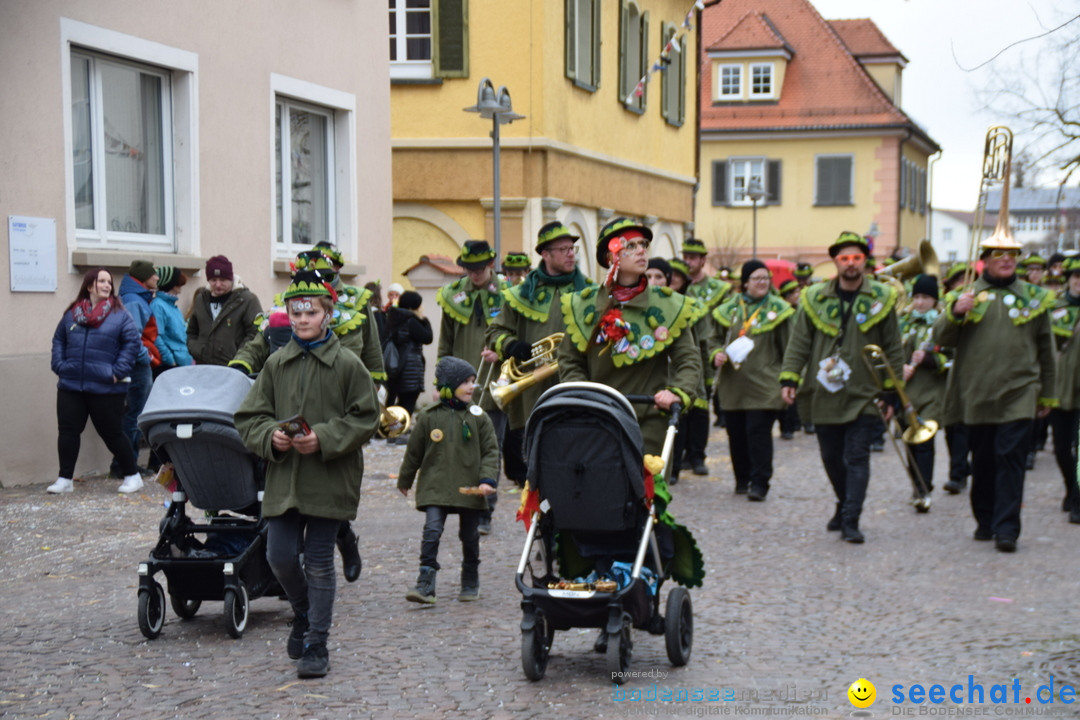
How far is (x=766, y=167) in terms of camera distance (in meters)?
49.4

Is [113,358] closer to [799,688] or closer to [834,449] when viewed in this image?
[834,449]

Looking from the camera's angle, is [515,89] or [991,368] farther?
[515,89]

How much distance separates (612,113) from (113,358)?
16386 millimetres

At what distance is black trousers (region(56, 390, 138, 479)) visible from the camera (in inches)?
451

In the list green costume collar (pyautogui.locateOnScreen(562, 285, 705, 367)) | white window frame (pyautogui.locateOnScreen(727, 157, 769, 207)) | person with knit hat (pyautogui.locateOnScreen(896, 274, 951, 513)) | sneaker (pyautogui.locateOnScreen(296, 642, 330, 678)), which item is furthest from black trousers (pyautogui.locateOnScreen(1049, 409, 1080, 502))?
white window frame (pyautogui.locateOnScreen(727, 157, 769, 207))

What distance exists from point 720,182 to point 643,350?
43394 mm

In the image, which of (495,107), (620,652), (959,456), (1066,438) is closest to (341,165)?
(495,107)

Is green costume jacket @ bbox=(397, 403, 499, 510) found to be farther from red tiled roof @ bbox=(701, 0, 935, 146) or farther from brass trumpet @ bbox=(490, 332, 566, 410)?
red tiled roof @ bbox=(701, 0, 935, 146)

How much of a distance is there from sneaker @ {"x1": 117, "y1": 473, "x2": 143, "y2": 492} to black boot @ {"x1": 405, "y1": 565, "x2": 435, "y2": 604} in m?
4.71

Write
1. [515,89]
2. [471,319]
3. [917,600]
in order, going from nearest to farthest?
1. [917,600]
2. [471,319]
3. [515,89]

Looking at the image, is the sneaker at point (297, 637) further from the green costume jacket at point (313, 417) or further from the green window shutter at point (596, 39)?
the green window shutter at point (596, 39)

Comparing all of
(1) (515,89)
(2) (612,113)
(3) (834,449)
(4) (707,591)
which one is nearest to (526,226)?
(1) (515,89)

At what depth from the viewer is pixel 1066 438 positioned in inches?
455

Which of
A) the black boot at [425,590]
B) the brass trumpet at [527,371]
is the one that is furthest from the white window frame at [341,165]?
the black boot at [425,590]
